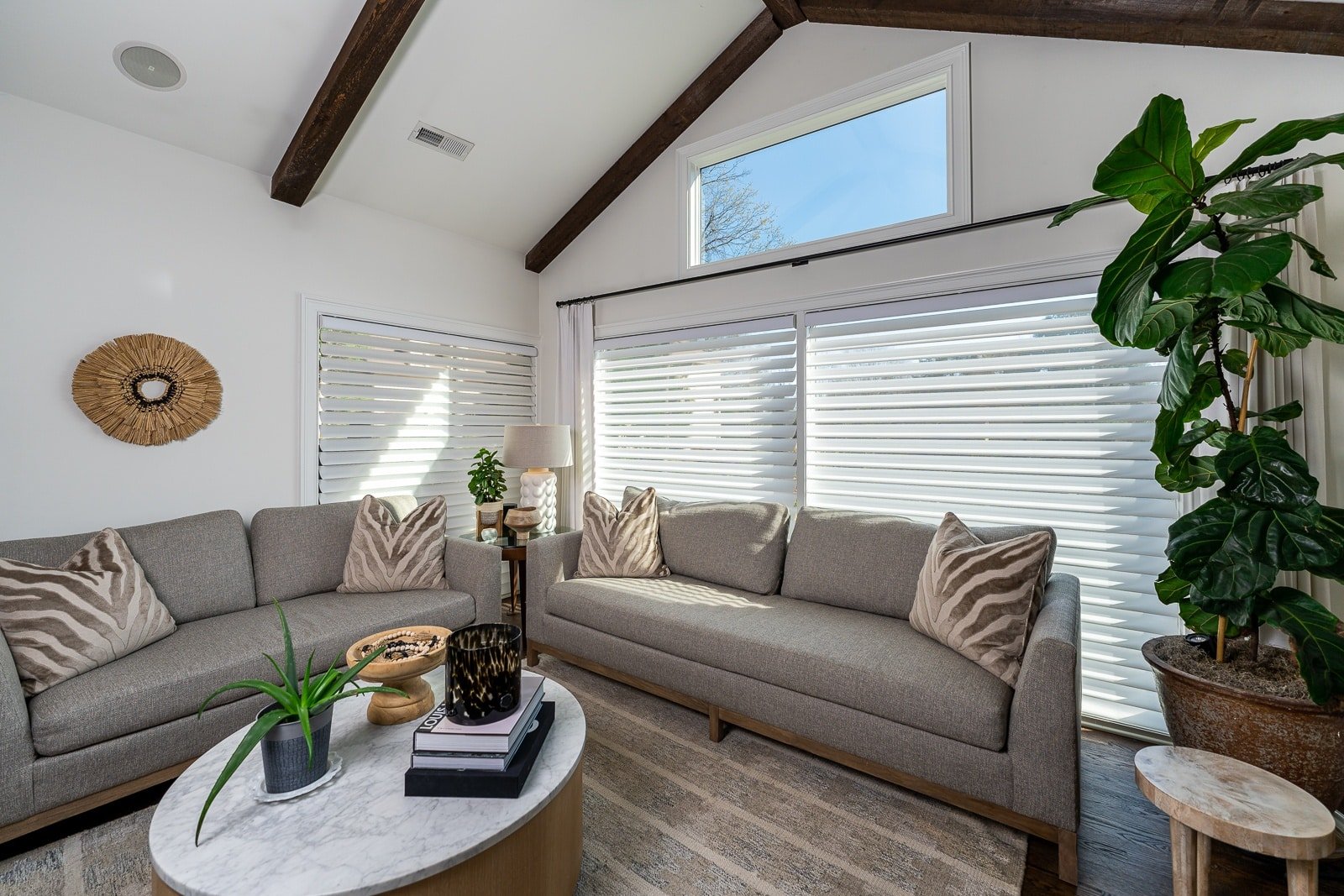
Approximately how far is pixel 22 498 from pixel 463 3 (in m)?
2.84

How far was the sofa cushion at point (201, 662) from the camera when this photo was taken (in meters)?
1.78

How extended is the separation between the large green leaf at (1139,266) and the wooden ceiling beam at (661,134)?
244 centimetres

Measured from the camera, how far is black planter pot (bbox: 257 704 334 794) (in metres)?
1.28

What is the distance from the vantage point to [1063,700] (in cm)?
159

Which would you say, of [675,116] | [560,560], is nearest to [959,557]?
[560,560]

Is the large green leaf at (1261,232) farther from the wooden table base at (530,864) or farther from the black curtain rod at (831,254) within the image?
the wooden table base at (530,864)

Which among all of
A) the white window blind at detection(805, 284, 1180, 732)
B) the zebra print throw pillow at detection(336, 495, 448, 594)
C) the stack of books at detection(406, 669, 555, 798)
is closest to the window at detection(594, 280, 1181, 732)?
the white window blind at detection(805, 284, 1180, 732)

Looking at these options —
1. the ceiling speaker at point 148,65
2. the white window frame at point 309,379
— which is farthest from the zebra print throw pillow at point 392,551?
the ceiling speaker at point 148,65

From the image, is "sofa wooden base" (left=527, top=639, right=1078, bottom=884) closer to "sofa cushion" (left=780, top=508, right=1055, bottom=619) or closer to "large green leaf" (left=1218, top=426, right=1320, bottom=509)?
"sofa cushion" (left=780, top=508, right=1055, bottom=619)

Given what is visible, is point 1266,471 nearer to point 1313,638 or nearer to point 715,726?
point 1313,638

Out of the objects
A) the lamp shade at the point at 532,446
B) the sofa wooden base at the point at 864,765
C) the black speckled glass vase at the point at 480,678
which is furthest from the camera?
the lamp shade at the point at 532,446

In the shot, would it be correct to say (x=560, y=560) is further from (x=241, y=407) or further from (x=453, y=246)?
(x=453, y=246)

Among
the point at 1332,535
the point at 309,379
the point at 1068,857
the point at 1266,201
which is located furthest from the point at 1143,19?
the point at 309,379

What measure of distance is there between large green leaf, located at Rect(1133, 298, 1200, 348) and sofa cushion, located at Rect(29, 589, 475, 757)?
2.55 metres
